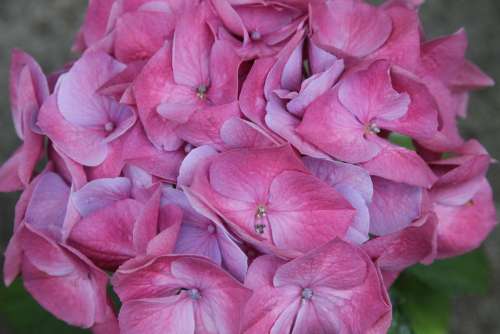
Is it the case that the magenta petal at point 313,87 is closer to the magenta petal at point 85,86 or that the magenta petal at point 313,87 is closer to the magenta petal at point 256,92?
the magenta petal at point 256,92

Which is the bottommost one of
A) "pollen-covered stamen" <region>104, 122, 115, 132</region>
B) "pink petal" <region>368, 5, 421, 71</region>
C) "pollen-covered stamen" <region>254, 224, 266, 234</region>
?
"pollen-covered stamen" <region>254, 224, 266, 234</region>

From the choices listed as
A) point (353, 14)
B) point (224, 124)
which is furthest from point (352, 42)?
point (224, 124)

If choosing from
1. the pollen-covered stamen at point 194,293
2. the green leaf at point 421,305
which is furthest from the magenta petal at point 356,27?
the green leaf at point 421,305

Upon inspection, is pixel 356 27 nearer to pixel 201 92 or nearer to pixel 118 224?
pixel 201 92

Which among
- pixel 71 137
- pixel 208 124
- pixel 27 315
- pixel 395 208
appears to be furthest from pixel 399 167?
pixel 27 315

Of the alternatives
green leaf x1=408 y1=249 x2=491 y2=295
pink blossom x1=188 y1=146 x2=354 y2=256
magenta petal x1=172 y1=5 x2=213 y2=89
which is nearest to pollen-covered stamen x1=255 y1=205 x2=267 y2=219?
pink blossom x1=188 y1=146 x2=354 y2=256

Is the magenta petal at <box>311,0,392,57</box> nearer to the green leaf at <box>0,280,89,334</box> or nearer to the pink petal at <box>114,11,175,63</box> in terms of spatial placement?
the pink petal at <box>114,11,175,63</box>

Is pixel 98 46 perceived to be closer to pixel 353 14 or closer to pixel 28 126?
pixel 28 126
